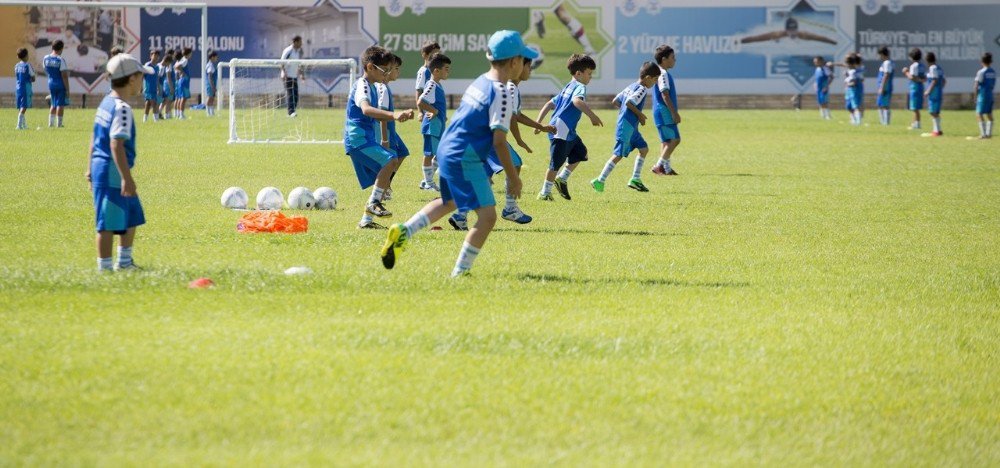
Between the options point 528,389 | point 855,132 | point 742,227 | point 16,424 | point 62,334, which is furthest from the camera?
point 855,132

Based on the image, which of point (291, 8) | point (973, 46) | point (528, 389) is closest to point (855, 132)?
point (973, 46)

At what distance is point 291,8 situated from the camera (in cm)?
4894

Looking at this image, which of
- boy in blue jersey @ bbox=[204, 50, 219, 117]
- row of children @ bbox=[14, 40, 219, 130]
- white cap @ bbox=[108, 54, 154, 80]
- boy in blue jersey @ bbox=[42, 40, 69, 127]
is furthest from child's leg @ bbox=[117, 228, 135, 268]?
boy in blue jersey @ bbox=[204, 50, 219, 117]

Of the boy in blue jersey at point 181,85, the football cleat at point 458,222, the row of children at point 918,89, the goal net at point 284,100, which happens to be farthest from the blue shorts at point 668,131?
the boy in blue jersey at point 181,85

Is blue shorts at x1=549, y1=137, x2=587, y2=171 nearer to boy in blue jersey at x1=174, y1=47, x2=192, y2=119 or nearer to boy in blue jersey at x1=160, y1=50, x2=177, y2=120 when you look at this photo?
boy in blue jersey at x1=160, y1=50, x2=177, y2=120

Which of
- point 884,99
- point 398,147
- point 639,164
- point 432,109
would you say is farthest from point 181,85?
point 398,147

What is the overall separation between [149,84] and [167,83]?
9.44 feet

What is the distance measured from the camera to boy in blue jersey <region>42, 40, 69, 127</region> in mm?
30842

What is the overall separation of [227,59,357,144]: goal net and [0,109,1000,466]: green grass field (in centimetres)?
1398

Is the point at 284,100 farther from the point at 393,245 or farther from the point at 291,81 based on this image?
the point at 393,245

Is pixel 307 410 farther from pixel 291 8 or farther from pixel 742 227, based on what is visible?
pixel 291 8

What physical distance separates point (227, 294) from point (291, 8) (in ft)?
137

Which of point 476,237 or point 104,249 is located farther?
point 476,237

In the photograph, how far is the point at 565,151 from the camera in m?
15.9
